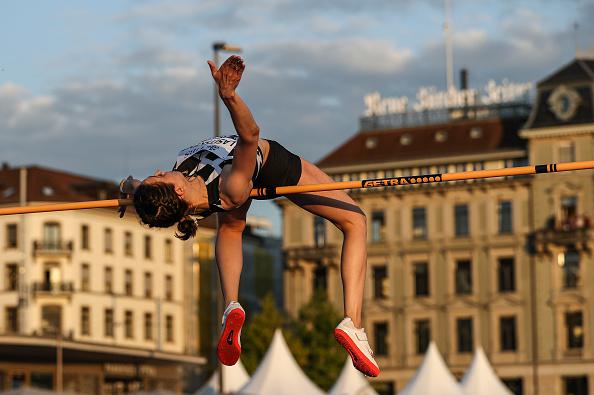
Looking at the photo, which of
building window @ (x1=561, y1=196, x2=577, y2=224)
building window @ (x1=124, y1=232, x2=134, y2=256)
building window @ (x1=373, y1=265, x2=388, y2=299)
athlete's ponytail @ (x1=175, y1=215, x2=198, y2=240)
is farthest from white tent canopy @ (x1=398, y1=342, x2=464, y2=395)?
building window @ (x1=124, y1=232, x2=134, y2=256)

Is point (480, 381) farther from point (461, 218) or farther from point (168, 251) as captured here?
point (168, 251)

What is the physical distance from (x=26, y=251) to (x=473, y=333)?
28.0 m

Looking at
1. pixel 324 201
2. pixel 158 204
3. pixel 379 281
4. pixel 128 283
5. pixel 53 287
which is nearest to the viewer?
pixel 158 204

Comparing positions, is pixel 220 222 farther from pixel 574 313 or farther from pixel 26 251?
pixel 26 251

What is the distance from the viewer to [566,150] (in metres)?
84.9

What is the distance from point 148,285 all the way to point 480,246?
2452cm

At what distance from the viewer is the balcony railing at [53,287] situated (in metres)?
95.6

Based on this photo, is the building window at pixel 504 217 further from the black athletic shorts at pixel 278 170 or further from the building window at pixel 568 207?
the black athletic shorts at pixel 278 170

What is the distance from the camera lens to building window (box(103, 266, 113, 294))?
99438 millimetres

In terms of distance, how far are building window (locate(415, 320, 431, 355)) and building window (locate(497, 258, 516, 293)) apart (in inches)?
207

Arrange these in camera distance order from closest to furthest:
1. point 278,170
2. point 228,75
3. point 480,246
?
point 228,75 < point 278,170 < point 480,246

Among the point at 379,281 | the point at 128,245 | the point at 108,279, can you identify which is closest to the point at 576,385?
the point at 379,281

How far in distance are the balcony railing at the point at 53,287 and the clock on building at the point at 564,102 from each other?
103 ft

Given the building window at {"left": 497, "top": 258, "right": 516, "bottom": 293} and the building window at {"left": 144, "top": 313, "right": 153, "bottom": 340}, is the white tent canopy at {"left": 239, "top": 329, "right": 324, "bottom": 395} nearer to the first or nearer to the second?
the building window at {"left": 497, "top": 258, "right": 516, "bottom": 293}
